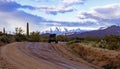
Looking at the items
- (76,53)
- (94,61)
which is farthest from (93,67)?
(76,53)

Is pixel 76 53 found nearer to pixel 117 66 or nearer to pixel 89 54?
pixel 89 54

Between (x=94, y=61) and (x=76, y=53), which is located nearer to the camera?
(x=94, y=61)

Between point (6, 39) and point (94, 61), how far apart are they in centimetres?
3562

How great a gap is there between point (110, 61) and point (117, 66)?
1.46 metres

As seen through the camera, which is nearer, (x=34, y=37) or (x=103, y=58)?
(x=103, y=58)

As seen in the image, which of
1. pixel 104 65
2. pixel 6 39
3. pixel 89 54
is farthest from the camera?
pixel 6 39

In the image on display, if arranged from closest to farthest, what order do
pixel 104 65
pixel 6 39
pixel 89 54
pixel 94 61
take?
pixel 104 65, pixel 94 61, pixel 89 54, pixel 6 39

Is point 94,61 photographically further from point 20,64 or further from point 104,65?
point 20,64

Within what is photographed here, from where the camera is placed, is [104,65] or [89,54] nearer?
[104,65]

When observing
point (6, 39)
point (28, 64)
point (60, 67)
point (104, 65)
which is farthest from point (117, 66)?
point (6, 39)

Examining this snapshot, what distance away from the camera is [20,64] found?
1129 inches

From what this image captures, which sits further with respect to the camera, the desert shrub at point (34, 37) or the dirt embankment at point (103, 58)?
the desert shrub at point (34, 37)

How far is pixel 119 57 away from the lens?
28.0 m

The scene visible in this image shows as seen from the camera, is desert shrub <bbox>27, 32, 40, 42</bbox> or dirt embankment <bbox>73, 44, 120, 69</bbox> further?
desert shrub <bbox>27, 32, 40, 42</bbox>
